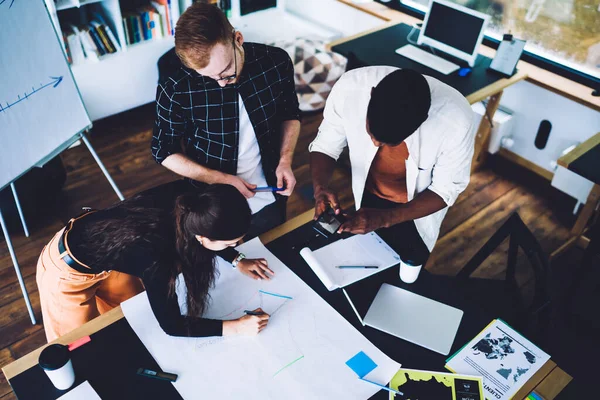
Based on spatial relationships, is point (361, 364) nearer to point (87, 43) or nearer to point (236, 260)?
point (236, 260)

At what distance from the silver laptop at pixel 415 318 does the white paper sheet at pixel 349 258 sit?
0.36 ft

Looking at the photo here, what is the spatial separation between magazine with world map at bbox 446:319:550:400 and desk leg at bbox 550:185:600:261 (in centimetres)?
159

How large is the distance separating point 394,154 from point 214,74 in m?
0.73

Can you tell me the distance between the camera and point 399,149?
1842 mm

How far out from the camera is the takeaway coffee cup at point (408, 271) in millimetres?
1615

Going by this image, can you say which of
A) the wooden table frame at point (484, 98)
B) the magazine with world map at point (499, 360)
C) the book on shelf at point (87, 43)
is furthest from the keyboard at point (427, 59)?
the book on shelf at point (87, 43)

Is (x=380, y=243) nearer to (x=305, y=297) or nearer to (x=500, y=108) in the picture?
(x=305, y=297)

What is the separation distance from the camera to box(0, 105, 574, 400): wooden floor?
263cm

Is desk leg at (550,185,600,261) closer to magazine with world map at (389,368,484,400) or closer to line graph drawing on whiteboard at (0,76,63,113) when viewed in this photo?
magazine with world map at (389,368,484,400)

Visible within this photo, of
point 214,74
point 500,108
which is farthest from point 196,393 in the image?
point 500,108

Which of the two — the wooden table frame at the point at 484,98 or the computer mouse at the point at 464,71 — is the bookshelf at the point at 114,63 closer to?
the wooden table frame at the point at 484,98

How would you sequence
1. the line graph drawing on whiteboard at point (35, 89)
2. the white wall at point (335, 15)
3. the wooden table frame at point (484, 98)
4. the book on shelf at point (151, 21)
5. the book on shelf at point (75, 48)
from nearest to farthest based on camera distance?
the line graph drawing on whiteboard at point (35, 89), the wooden table frame at point (484, 98), the book on shelf at point (75, 48), the book on shelf at point (151, 21), the white wall at point (335, 15)

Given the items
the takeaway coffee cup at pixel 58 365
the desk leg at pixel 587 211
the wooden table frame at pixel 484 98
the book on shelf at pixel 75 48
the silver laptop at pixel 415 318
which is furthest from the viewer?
the book on shelf at pixel 75 48

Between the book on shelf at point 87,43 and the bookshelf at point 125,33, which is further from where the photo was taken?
the bookshelf at point 125,33
